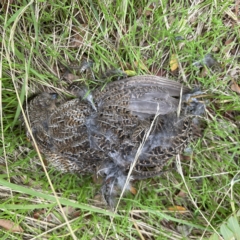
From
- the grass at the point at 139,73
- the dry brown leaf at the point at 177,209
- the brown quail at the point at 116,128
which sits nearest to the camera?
the brown quail at the point at 116,128

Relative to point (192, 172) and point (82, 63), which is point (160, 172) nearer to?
point (192, 172)

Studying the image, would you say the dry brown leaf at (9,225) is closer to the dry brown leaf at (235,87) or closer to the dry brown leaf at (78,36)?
the dry brown leaf at (78,36)

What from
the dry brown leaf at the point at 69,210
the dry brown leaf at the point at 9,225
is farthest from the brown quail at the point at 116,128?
the dry brown leaf at the point at 9,225

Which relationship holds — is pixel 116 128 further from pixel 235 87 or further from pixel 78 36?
pixel 235 87

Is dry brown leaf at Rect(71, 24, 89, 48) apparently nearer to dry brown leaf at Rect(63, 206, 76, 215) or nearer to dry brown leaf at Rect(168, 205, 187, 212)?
dry brown leaf at Rect(63, 206, 76, 215)

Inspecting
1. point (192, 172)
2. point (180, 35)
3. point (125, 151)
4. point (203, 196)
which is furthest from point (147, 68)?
point (203, 196)

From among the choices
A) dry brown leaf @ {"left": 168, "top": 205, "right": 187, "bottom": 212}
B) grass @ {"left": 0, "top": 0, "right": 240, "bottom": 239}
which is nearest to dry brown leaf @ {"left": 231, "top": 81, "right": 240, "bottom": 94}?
grass @ {"left": 0, "top": 0, "right": 240, "bottom": 239}
